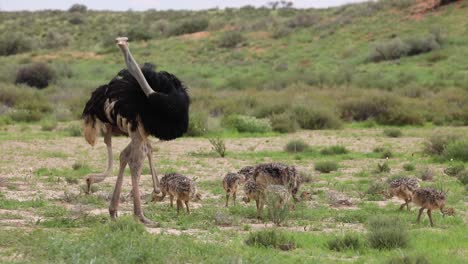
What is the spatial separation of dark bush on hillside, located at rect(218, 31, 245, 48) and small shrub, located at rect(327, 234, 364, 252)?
140 ft

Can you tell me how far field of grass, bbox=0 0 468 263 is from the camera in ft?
28.1

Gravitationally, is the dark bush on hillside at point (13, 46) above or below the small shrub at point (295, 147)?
below

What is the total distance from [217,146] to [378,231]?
9.76 m

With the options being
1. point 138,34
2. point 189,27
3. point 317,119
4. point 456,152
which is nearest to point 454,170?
point 456,152

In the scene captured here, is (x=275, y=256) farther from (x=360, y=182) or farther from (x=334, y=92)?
(x=334, y=92)

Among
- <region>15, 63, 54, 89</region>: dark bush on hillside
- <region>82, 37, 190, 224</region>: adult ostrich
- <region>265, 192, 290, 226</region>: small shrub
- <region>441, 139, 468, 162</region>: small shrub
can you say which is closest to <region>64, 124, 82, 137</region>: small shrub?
<region>441, 139, 468, 162</region>: small shrub

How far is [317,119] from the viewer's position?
24.9 metres

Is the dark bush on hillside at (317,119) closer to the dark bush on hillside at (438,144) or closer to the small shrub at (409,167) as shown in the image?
the dark bush on hillside at (438,144)

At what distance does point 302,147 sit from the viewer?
1931 cm

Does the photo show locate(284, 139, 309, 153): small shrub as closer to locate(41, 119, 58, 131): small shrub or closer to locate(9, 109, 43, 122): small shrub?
locate(41, 119, 58, 131): small shrub

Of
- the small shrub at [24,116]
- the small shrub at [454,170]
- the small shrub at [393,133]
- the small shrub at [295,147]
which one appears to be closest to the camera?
the small shrub at [454,170]

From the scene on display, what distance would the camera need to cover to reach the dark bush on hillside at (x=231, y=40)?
51.4 metres

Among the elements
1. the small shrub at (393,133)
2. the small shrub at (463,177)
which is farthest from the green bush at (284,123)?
the small shrub at (463,177)

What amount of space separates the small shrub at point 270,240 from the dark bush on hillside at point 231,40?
140 feet
